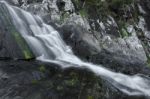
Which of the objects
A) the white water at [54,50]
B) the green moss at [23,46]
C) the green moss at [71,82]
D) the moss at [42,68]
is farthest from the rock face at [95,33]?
the green moss at [71,82]

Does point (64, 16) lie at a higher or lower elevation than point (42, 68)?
higher

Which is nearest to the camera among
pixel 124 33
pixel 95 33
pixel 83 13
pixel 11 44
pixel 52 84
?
pixel 52 84

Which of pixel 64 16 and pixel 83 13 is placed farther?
pixel 83 13

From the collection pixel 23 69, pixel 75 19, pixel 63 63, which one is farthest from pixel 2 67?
pixel 75 19

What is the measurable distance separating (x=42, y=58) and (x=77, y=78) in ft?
10.6

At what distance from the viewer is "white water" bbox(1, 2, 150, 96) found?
12411 mm

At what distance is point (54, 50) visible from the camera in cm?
1492

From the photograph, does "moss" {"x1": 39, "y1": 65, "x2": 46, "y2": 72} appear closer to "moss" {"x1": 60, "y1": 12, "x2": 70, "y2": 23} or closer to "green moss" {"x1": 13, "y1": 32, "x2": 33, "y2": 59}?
"green moss" {"x1": 13, "y1": 32, "x2": 33, "y2": 59}

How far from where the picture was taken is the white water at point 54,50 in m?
12.4

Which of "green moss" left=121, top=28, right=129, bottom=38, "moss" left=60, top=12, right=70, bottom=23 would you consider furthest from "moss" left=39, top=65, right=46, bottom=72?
"green moss" left=121, top=28, right=129, bottom=38

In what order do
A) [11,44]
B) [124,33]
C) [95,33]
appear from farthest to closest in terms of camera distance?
[124,33]
[95,33]
[11,44]

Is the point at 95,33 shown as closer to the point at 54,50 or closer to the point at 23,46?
the point at 54,50

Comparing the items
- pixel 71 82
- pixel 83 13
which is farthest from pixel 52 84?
pixel 83 13

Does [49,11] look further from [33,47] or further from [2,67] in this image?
[2,67]
